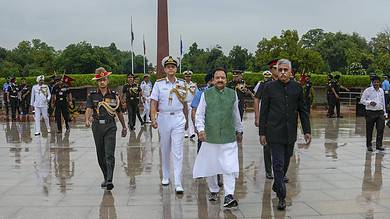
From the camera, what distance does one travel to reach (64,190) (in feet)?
22.8

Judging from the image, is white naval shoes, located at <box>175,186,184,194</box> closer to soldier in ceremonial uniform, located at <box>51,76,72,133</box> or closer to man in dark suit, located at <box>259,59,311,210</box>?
man in dark suit, located at <box>259,59,311,210</box>

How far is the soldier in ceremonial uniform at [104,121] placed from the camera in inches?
277

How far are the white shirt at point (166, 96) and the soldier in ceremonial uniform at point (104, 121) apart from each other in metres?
0.68

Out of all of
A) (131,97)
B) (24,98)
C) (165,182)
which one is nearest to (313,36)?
(24,98)

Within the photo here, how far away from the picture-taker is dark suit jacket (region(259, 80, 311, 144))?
5.94 m

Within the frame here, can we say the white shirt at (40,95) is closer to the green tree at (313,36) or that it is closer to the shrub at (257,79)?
the shrub at (257,79)

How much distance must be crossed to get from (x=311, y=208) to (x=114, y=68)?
172 feet

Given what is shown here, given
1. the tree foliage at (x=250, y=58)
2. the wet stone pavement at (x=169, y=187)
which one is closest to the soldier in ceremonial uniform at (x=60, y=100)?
the wet stone pavement at (x=169, y=187)

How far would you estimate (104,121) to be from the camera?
23.2 ft

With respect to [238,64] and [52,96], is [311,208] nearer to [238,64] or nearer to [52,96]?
[52,96]

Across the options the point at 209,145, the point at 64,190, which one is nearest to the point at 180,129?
the point at 209,145

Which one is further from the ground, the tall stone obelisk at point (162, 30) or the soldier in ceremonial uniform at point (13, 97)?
the tall stone obelisk at point (162, 30)

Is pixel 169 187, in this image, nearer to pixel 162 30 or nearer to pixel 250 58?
pixel 162 30

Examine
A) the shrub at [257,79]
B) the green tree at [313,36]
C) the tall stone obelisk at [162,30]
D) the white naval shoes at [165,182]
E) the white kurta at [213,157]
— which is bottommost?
the white naval shoes at [165,182]
